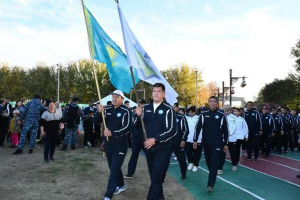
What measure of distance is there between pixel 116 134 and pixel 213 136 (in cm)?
234

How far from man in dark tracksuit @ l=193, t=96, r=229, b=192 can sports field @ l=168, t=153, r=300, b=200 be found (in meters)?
0.49

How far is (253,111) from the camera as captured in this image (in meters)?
11.3

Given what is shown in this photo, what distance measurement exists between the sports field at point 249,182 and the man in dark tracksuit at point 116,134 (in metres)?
1.84

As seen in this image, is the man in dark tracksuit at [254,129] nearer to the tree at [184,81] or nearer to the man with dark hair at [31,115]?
the man with dark hair at [31,115]

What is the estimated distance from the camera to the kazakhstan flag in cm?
608

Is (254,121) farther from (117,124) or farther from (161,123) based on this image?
(161,123)

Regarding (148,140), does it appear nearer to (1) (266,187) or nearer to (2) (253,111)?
(1) (266,187)

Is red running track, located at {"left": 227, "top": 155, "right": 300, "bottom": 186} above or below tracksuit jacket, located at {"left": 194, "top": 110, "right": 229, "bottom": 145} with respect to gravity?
below

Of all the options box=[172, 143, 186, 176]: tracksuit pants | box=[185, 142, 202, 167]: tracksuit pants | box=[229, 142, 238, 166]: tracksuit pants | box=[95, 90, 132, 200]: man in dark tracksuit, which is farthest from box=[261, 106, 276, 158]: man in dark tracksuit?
box=[95, 90, 132, 200]: man in dark tracksuit

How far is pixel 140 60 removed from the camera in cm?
566

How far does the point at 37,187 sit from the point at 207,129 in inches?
152

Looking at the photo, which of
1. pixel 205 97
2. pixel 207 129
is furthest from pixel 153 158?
pixel 205 97

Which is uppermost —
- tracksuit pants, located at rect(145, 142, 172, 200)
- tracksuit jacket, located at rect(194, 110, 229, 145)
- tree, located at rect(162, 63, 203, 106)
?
tree, located at rect(162, 63, 203, 106)

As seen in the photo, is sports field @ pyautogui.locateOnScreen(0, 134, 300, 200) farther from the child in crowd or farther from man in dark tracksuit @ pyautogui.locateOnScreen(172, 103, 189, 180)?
the child in crowd
